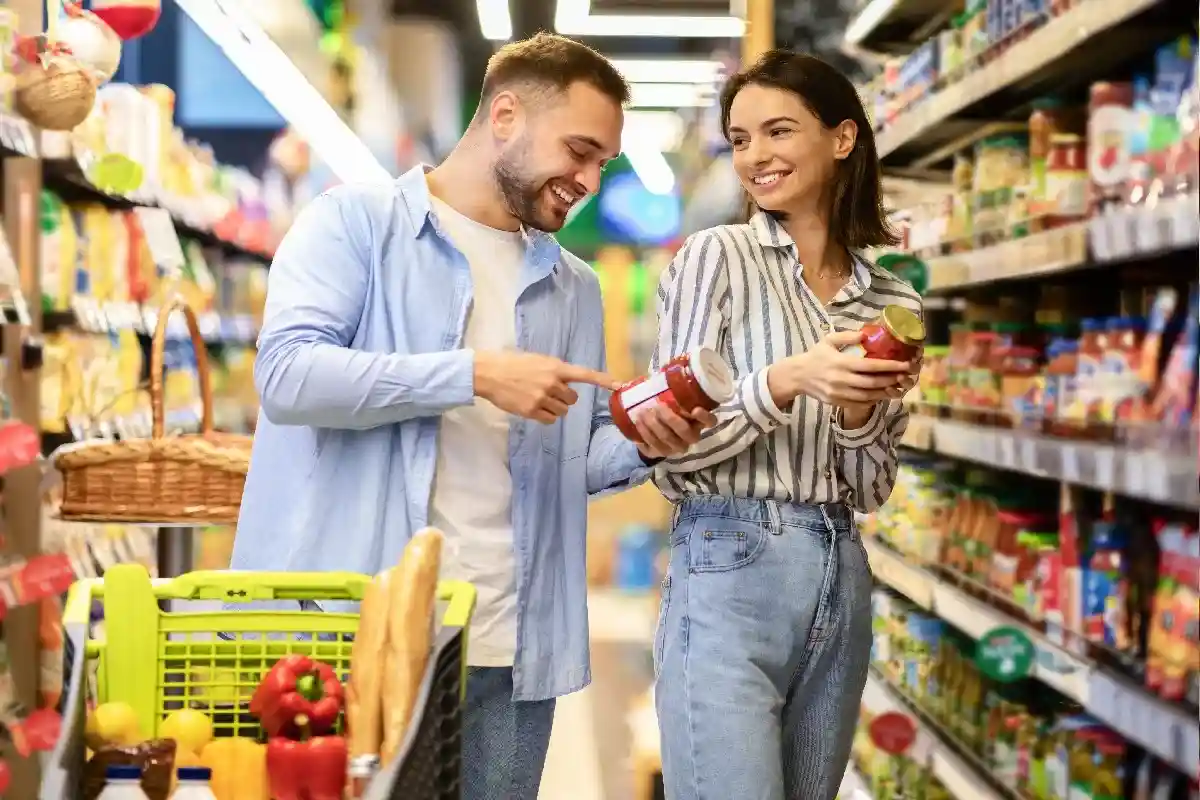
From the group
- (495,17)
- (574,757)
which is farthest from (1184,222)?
(495,17)

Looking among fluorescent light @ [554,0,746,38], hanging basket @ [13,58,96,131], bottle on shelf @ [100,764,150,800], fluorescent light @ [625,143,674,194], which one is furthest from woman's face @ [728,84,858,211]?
fluorescent light @ [625,143,674,194]

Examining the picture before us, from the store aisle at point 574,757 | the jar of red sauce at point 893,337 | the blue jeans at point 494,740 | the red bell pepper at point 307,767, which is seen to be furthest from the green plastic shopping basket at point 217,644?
the store aisle at point 574,757

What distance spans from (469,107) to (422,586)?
501 inches

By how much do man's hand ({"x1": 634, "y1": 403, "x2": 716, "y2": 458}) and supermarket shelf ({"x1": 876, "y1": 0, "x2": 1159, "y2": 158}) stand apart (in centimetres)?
97

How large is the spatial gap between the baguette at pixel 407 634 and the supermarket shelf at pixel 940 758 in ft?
6.67

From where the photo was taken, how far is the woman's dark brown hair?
2.40 m

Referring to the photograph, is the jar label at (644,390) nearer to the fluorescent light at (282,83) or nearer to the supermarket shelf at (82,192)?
the supermarket shelf at (82,192)

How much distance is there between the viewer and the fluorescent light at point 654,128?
1131cm

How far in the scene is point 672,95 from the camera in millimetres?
9914

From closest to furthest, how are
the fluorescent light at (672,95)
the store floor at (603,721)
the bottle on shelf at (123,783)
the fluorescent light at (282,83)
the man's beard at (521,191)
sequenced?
the bottle on shelf at (123,783) < the man's beard at (521,191) < the store floor at (603,721) < the fluorescent light at (282,83) < the fluorescent light at (672,95)

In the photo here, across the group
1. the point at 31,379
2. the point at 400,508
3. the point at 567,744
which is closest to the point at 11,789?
the point at 31,379

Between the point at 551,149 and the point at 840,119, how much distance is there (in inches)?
18.4

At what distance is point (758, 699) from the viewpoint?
218 cm

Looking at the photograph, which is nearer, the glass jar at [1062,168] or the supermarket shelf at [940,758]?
the glass jar at [1062,168]
